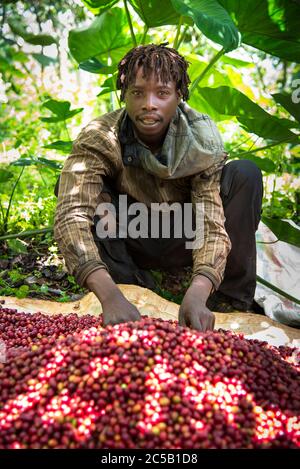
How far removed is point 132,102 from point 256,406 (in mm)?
1338

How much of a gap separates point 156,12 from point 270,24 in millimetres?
639

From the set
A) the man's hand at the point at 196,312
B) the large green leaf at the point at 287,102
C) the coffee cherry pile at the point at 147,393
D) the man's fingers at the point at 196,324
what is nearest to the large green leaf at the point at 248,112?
the large green leaf at the point at 287,102

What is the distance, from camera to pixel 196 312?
1.86 metres

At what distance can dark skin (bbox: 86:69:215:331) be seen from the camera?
1.79 m

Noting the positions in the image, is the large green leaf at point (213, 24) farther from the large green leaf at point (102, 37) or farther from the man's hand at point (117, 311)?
the man's hand at point (117, 311)

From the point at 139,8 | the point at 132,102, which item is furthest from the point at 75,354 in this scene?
the point at 139,8

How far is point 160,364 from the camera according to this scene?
4.68ft

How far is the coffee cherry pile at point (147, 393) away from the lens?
1.26m

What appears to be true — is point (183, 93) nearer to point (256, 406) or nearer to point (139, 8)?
point (139, 8)

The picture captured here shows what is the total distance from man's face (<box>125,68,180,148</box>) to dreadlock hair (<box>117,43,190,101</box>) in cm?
2

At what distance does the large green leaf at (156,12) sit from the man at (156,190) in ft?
2.27

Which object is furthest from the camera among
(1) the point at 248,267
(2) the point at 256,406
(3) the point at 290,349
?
(1) the point at 248,267

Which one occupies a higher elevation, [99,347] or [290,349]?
[99,347]
